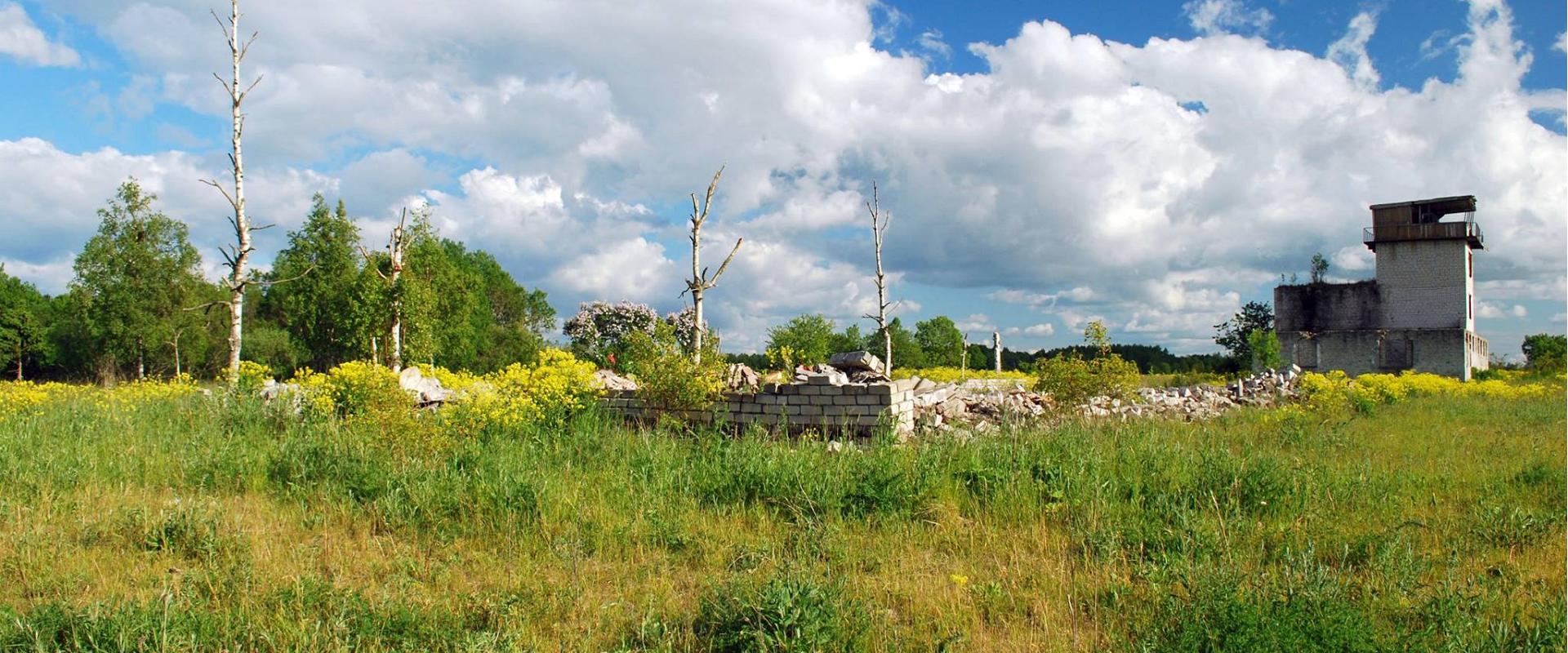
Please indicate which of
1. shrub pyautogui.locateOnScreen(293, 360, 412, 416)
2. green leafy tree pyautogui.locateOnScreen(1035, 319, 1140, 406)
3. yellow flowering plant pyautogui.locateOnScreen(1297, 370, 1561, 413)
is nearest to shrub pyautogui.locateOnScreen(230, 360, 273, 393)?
shrub pyautogui.locateOnScreen(293, 360, 412, 416)

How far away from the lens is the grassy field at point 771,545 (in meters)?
3.57

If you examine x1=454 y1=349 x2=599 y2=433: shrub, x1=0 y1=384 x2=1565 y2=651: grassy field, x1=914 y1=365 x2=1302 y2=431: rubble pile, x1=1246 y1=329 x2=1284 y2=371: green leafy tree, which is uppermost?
x1=1246 y1=329 x2=1284 y2=371: green leafy tree

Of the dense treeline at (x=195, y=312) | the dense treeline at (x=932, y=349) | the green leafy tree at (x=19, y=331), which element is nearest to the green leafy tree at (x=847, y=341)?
the dense treeline at (x=932, y=349)

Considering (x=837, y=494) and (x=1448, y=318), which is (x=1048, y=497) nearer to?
(x=837, y=494)

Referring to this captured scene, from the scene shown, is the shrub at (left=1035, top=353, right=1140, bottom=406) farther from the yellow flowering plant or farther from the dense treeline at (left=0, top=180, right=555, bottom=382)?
the dense treeline at (left=0, top=180, right=555, bottom=382)

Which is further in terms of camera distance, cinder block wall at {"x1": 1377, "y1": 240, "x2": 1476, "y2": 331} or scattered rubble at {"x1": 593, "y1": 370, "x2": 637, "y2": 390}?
cinder block wall at {"x1": 1377, "y1": 240, "x2": 1476, "y2": 331}

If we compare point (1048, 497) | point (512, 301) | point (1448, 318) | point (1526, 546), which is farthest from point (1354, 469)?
point (512, 301)

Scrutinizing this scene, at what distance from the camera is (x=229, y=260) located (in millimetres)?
14914

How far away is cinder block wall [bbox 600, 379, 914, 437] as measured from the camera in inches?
342

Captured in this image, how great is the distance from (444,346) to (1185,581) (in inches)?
1231

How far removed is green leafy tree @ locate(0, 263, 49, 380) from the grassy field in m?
41.5

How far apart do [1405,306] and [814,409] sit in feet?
102

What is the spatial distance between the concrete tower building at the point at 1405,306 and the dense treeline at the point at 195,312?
30224 mm

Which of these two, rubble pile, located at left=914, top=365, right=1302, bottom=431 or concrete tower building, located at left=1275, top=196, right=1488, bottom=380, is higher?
concrete tower building, located at left=1275, top=196, right=1488, bottom=380
